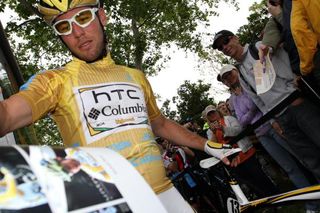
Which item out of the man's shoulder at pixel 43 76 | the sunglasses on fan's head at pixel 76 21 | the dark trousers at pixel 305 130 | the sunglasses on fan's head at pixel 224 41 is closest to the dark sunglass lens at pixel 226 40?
the sunglasses on fan's head at pixel 224 41

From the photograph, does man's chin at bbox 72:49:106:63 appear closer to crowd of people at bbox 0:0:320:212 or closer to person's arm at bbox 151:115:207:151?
crowd of people at bbox 0:0:320:212

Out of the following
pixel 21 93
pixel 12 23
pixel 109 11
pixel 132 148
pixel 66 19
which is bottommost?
pixel 132 148

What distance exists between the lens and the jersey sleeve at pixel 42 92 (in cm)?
186

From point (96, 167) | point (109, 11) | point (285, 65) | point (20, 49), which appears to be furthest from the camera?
point (20, 49)

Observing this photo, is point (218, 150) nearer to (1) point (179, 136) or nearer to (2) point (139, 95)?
(1) point (179, 136)

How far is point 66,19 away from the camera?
7.53 ft

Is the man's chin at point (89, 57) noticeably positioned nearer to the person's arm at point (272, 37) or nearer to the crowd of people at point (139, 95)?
the crowd of people at point (139, 95)

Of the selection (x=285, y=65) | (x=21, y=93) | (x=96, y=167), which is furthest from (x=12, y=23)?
(x=96, y=167)

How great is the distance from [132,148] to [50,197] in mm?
1243

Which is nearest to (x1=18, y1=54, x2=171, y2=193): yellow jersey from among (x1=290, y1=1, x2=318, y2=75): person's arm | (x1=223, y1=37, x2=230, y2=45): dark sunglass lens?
(x1=290, y1=1, x2=318, y2=75): person's arm

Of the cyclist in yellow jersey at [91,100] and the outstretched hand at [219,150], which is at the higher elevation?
the cyclist in yellow jersey at [91,100]

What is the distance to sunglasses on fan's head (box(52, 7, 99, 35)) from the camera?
90.4 inches

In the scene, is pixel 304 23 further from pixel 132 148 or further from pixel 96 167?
pixel 96 167

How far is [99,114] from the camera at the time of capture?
2.06m
